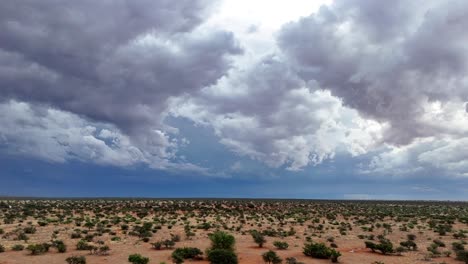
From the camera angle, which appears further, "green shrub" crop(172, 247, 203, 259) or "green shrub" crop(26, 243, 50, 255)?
"green shrub" crop(26, 243, 50, 255)

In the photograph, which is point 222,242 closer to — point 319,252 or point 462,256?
point 319,252

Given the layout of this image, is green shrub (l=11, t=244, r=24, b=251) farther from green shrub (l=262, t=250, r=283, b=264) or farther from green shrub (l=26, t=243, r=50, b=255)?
green shrub (l=262, t=250, r=283, b=264)

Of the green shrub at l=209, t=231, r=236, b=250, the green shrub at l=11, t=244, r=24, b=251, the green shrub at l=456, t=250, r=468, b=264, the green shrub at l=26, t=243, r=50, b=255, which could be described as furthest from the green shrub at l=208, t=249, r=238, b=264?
the green shrub at l=456, t=250, r=468, b=264

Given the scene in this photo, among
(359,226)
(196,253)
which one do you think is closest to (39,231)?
(196,253)

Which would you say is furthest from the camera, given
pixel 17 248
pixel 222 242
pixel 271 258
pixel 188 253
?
pixel 17 248

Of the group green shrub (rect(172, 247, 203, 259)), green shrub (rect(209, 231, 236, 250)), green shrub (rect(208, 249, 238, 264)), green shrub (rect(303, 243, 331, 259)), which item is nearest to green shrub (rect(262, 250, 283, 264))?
green shrub (rect(208, 249, 238, 264))

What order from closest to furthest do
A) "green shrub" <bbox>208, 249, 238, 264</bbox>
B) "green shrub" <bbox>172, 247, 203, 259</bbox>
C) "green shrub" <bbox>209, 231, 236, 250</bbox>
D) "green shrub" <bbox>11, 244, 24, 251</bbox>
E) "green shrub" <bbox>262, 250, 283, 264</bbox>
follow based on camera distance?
"green shrub" <bbox>208, 249, 238, 264</bbox>, "green shrub" <bbox>262, 250, 283, 264</bbox>, "green shrub" <bbox>172, 247, 203, 259</bbox>, "green shrub" <bbox>209, 231, 236, 250</bbox>, "green shrub" <bbox>11, 244, 24, 251</bbox>

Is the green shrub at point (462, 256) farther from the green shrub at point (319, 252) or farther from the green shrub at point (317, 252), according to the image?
the green shrub at point (317, 252)

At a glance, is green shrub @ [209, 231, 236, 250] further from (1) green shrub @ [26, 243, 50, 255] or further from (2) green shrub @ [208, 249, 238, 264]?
(1) green shrub @ [26, 243, 50, 255]

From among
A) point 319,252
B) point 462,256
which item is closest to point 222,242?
point 319,252

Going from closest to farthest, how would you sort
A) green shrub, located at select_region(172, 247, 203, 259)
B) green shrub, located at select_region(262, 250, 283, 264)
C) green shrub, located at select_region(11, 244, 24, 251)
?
1. green shrub, located at select_region(262, 250, 283, 264)
2. green shrub, located at select_region(172, 247, 203, 259)
3. green shrub, located at select_region(11, 244, 24, 251)

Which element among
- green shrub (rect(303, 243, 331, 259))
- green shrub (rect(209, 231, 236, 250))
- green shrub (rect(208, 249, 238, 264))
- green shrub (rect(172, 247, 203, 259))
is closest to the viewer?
green shrub (rect(208, 249, 238, 264))

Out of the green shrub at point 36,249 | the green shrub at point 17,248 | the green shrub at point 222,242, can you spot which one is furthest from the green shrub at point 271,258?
the green shrub at point 17,248

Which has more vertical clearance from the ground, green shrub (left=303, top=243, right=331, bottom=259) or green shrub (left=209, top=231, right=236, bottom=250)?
green shrub (left=209, top=231, right=236, bottom=250)
